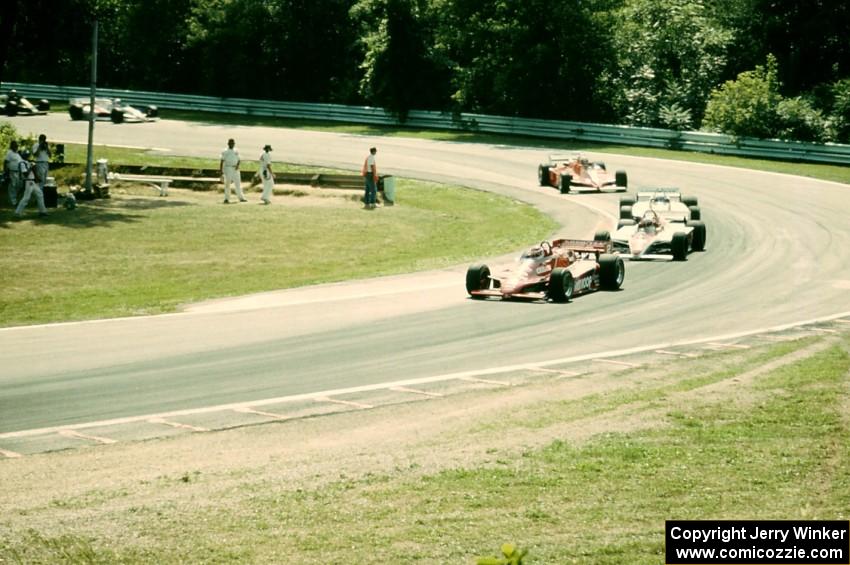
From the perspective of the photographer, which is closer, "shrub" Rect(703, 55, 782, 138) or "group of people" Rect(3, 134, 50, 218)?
"group of people" Rect(3, 134, 50, 218)

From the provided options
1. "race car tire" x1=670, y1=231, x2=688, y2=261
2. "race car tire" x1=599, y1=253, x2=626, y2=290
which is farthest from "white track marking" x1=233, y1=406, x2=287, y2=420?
"race car tire" x1=670, y1=231, x2=688, y2=261

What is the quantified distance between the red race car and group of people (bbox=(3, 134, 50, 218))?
51.4 feet

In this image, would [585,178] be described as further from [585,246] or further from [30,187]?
[30,187]

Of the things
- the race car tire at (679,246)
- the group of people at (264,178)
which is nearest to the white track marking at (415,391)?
the race car tire at (679,246)

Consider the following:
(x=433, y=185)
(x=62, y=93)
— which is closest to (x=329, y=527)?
(x=433, y=185)

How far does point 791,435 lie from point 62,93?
6768 centimetres

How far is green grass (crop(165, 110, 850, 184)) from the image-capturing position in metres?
47.5

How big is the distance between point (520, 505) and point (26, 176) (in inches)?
1068

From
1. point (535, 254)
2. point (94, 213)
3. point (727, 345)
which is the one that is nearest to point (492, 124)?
point (94, 213)

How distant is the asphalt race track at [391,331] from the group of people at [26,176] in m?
12.3

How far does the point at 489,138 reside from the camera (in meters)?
57.6

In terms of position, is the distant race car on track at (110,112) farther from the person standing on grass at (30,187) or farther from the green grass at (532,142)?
the person standing on grass at (30,187)

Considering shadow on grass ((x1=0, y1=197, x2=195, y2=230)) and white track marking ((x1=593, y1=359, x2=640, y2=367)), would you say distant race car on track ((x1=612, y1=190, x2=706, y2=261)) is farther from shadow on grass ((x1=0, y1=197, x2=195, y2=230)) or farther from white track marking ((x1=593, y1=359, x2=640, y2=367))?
shadow on grass ((x1=0, y1=197, x2=195, y2=230))

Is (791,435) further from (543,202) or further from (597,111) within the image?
(597,111)
